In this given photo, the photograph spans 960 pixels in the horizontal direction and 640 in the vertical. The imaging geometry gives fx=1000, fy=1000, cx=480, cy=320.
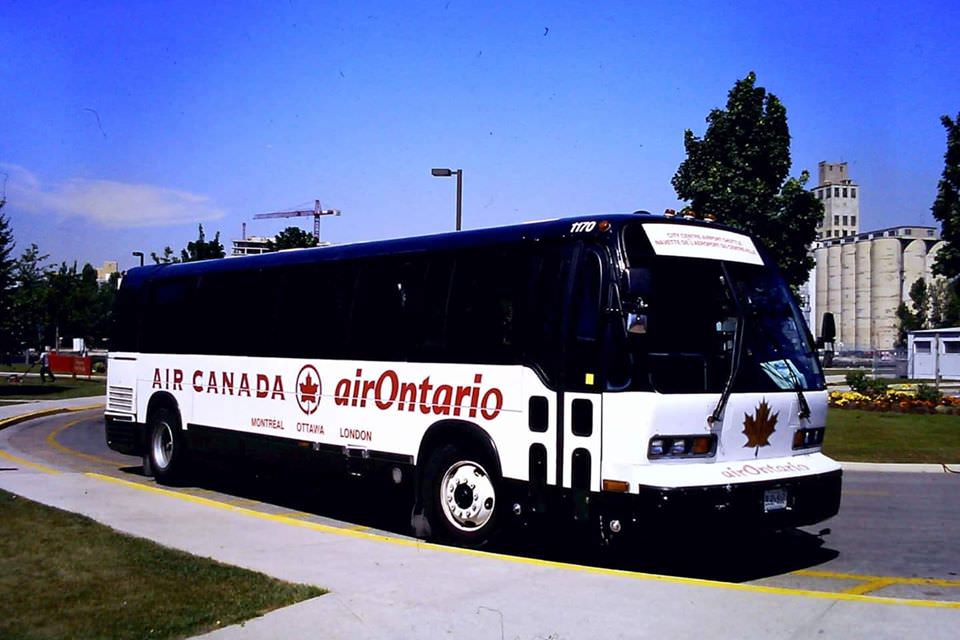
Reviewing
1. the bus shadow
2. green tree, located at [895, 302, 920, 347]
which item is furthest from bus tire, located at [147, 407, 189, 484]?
green tree, located at [895, 302, 920, 347]

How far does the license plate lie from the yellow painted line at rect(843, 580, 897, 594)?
811 mm

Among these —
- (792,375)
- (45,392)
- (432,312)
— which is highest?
(432,312)

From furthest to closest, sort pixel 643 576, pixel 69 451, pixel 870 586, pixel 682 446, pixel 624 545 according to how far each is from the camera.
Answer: pixel 69 451 → pixel 624 545 → pixel 870 586 → pixel 682 446 → pixel 643 576

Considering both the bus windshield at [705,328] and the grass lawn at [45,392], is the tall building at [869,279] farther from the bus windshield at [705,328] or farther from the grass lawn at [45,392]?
the bus windshield at [705,328]

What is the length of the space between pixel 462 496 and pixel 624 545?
1.67 meters

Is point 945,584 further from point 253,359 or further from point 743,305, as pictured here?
point 253,359

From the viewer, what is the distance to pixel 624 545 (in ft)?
31.7

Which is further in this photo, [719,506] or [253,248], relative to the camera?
[253,248]

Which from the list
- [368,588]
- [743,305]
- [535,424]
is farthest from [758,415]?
[368,588]

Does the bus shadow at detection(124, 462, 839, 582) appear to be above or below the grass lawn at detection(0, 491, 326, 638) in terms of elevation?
below

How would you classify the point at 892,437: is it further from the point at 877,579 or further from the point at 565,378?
the point at 565,378

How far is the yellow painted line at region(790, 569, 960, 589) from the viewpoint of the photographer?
830cm

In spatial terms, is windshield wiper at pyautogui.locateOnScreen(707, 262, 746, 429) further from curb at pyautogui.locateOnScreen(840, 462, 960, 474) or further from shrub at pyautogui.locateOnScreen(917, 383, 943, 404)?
shrub at pyautogui.locateOnScreen(917, 383, 943, 404)

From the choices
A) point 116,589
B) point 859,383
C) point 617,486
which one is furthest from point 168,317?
point 859,383
